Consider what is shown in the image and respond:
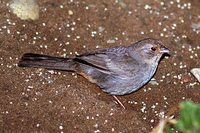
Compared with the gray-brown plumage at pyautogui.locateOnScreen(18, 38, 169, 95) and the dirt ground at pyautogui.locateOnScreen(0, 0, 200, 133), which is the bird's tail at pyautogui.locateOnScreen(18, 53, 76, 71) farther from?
the dirt ground at pyautogui.locateOnScreen(0, 0, 200, 133)

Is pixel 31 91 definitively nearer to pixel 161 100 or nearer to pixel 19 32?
pixel 19 32

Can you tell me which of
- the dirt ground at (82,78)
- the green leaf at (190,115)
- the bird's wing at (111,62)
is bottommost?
the dirt ground at (82,78)

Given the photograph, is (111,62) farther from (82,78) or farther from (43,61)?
(43,61)

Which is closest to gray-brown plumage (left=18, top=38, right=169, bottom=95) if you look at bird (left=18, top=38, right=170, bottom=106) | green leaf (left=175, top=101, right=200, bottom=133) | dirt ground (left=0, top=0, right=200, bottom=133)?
bird (left=18, top=38, right=170, bottom=106)

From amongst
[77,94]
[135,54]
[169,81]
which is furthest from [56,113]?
[169,81]

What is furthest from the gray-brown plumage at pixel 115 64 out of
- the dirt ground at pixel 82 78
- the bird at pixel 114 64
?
the dirt ground at pixel 82 78

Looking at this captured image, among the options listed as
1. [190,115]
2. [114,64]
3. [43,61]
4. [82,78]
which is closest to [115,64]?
[114,64]

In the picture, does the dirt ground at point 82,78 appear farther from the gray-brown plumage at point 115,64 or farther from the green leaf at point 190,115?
the green leaf at point 190,115
